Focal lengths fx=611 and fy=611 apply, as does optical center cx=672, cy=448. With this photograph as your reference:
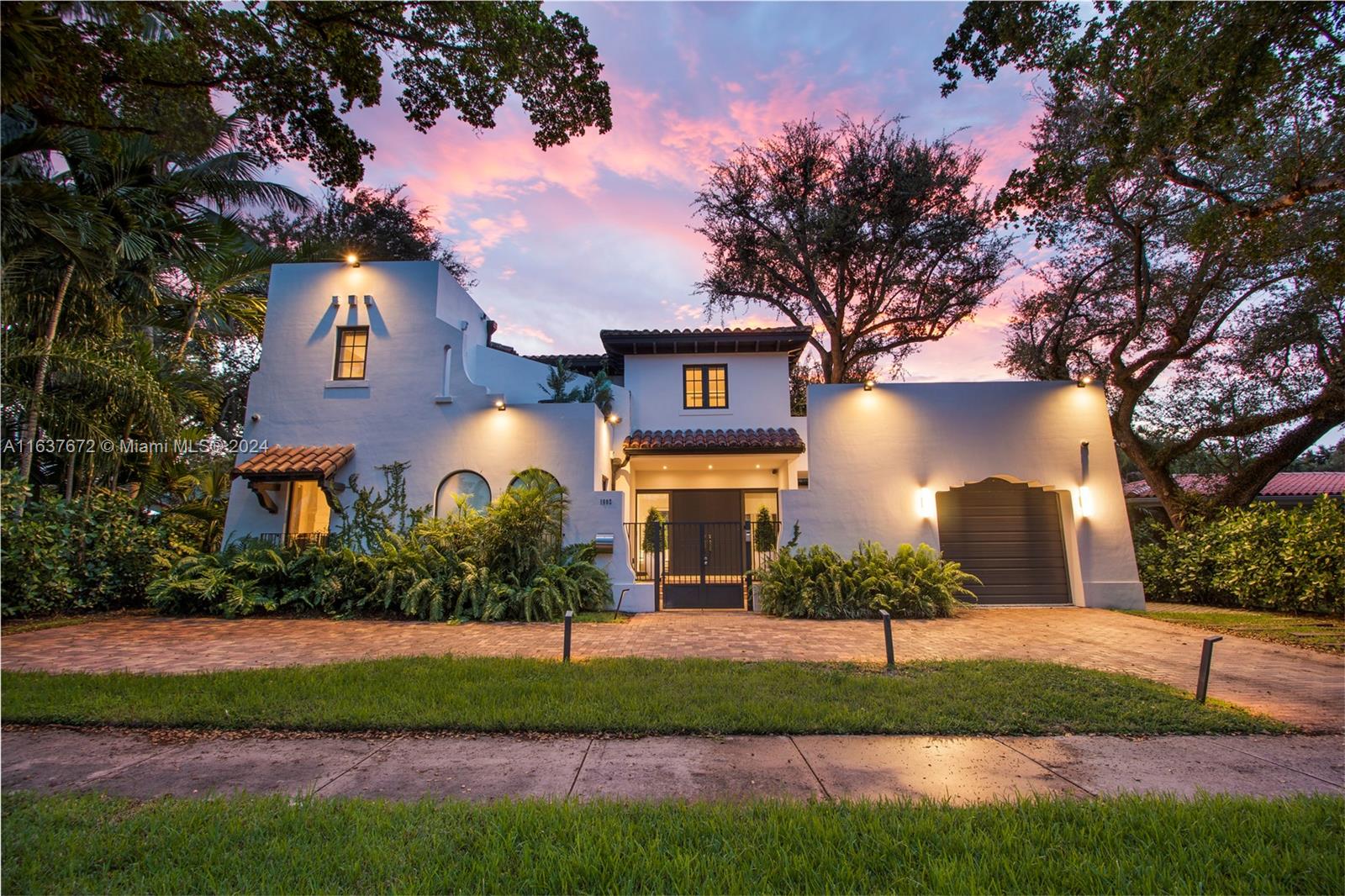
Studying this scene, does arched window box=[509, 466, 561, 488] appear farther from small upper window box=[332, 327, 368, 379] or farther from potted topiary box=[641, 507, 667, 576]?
small upper window box=[332, 327, 368, 379]

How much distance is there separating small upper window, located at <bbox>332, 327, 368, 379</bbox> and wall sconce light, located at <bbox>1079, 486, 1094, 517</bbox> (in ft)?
52.1

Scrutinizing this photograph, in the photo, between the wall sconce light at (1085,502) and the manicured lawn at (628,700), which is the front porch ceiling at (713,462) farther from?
the manicured lawn at (628,700)

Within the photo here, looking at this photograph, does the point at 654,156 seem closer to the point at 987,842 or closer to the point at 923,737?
the point at 923,737

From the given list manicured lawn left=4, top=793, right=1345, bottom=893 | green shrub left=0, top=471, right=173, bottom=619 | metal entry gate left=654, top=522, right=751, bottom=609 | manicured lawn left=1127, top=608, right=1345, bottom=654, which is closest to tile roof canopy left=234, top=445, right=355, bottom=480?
green shrub left=0, top=471, right=173, bottom=619

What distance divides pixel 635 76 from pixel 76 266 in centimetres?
828

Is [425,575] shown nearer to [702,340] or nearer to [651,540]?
[651,540]

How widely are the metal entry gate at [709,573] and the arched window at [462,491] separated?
386cm

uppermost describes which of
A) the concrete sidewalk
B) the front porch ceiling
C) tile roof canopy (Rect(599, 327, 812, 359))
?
tile roof canopy (Rect(599, 327, 812, 359))

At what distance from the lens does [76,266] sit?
8625 millimetres

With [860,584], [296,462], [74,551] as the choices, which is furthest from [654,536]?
[74,551]

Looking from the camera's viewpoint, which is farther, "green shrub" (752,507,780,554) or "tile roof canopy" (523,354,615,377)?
"tile roof canopy" (523,354,615,377)

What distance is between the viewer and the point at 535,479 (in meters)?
12.3

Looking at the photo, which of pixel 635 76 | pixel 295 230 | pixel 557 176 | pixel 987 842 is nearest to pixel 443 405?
pixel 557 176

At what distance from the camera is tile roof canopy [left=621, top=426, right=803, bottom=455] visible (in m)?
14.5
